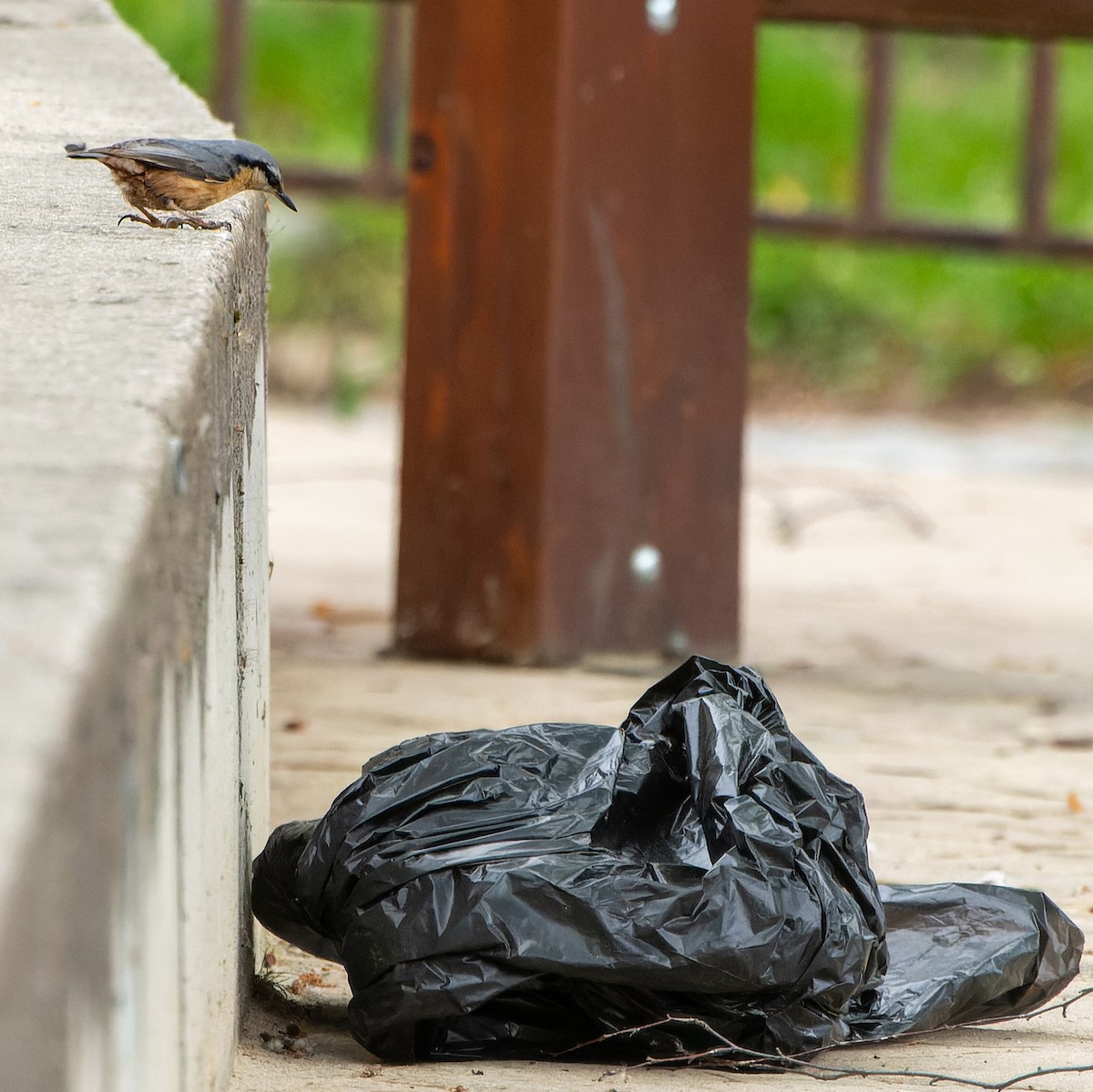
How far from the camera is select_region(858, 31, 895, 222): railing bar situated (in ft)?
23.7

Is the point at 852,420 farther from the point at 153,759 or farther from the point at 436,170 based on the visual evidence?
the point at 153,759

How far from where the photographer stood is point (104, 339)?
1.53 meters

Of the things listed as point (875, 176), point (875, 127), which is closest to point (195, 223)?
point (875, 176)

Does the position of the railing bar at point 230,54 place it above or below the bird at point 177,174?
above

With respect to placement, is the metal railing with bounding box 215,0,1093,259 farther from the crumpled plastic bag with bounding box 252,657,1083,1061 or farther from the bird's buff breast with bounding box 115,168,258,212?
the crumpled plastic bag with bounding box 252,657,1083,1061

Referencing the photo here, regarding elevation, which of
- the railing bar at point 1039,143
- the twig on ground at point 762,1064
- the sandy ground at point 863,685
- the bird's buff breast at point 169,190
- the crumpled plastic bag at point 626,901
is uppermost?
the railing bar at point 1039,143

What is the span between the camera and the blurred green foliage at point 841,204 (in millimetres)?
12781

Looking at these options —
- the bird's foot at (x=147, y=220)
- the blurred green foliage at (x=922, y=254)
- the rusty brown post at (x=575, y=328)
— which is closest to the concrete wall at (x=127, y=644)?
the bird's foot at (x=147, y=220)

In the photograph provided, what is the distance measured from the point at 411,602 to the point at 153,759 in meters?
3.41

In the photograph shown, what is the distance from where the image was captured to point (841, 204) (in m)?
13.4

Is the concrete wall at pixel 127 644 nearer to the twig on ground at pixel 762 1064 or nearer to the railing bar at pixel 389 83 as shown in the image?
the twig on ground at pixel 762 1064

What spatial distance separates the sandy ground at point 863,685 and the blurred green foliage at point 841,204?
3634 mm

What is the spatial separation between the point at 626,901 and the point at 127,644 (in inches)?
35.5

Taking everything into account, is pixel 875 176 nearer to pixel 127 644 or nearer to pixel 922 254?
pixel 922 254
